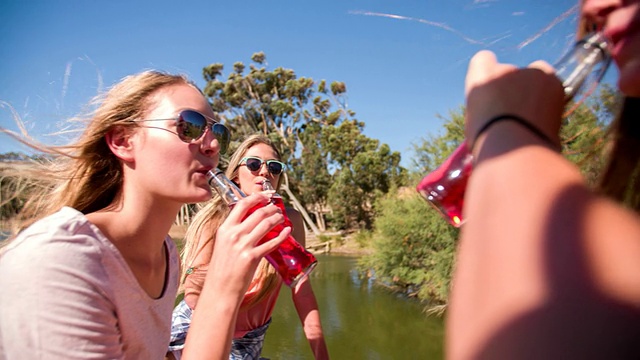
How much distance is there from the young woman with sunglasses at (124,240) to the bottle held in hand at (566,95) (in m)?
0.51

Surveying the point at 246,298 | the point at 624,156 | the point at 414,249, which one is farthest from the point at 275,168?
the point at 414,249

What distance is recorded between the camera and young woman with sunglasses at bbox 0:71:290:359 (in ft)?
3.30

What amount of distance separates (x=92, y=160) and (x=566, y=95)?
141 centimetres

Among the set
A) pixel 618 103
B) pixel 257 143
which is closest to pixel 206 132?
pixel 618 103

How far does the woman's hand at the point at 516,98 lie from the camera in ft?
1.79

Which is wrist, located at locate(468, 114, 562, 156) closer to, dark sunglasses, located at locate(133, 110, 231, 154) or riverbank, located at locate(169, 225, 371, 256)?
dark sunglasses, located at locate(133, 110, 231, 154)

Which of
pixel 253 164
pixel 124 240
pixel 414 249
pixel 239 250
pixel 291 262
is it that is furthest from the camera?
pixel 414 249

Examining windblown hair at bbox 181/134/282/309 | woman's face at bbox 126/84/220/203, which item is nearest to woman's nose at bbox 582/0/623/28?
woman's face at bbox 126/84/220/203

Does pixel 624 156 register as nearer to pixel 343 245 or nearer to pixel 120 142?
pixel 120 142

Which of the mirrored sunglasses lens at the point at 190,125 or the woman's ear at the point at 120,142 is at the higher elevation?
the mirrored sunglasses lens at the point at 190,125

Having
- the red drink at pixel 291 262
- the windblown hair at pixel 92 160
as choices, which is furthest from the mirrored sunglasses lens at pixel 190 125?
the red drink at pixel 291 262

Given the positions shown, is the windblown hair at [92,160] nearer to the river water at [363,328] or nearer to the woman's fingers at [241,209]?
the woman's fingers at [241,209]

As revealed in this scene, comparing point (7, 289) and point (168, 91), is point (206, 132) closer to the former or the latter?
point (168, 91)

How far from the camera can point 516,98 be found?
1.80 feet
